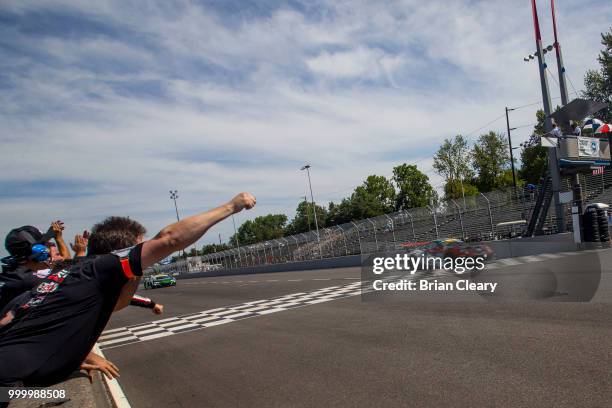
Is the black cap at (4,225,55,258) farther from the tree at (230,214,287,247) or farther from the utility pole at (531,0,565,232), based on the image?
the tree at (230,214,287,247)

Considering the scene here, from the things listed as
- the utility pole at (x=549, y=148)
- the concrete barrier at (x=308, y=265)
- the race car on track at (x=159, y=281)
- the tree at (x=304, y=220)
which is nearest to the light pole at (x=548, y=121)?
the utility pole at (x=549, y=148)

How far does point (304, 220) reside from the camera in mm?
122812

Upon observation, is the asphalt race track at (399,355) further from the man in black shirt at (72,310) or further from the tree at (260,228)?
the tree at (260,228)

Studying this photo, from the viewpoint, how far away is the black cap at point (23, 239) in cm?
348

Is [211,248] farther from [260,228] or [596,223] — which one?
[596,223]

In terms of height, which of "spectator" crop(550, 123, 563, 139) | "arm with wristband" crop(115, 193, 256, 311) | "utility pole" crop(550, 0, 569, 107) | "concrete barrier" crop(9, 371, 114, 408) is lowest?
"concrete barrier" crop(9, 371, 114, 408)

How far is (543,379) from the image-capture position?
12.9 feet

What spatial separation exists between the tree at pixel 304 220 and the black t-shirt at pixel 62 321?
108908mm

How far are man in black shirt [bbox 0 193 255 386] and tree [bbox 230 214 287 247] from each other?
496ft

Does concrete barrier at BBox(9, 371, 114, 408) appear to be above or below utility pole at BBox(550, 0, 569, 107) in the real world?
below

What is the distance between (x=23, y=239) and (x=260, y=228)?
511 ft

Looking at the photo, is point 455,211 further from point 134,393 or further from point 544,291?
point 134,393

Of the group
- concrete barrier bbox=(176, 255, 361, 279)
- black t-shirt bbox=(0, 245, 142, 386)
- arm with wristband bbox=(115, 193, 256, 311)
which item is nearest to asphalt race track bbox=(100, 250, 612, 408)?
black t-shirt bbox=(0, 245, 142, 386)

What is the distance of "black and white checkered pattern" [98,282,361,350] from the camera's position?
32.8 feet
